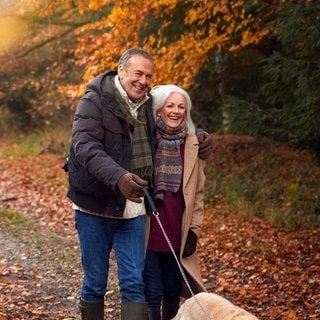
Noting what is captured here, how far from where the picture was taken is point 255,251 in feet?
27.0

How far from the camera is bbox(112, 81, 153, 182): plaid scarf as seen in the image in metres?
4.13

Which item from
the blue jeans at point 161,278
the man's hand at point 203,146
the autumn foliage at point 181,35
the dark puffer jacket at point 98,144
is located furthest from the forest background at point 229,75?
the dark puffer jacket at point 98,144

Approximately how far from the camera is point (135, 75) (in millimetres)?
4160

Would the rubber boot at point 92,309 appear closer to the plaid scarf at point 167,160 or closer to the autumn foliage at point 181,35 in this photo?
the plaid scarf at point 167,160

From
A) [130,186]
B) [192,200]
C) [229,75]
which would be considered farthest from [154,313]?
[229,75]

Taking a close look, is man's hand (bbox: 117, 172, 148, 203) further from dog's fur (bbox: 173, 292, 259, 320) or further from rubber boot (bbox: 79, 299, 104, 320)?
Answer: rubber boot (bbox: 79, 299, 104, 320)

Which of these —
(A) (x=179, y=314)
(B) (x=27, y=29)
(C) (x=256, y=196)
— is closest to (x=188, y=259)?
(A) (x=179, y=314)

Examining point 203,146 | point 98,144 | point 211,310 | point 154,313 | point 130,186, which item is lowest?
point 154,313

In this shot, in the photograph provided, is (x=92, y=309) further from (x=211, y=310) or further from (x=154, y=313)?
(x=211, y=310)

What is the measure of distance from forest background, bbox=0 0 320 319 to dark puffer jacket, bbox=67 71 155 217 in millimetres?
2769

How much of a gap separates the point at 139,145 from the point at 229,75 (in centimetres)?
1279

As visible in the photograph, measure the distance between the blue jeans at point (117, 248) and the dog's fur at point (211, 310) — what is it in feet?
1.31

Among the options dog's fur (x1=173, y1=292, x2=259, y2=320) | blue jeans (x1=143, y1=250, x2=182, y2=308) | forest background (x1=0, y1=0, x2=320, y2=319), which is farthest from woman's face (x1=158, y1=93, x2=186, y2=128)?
forest background (x1=0, y1=0, x2=320, y2=319)

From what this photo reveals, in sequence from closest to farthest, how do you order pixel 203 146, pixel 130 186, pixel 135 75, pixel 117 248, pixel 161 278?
1. pixel 130 186
2. pixel 135 75
3. pixel 117 248
4. pixel 203 146
5. pixel 161 278
